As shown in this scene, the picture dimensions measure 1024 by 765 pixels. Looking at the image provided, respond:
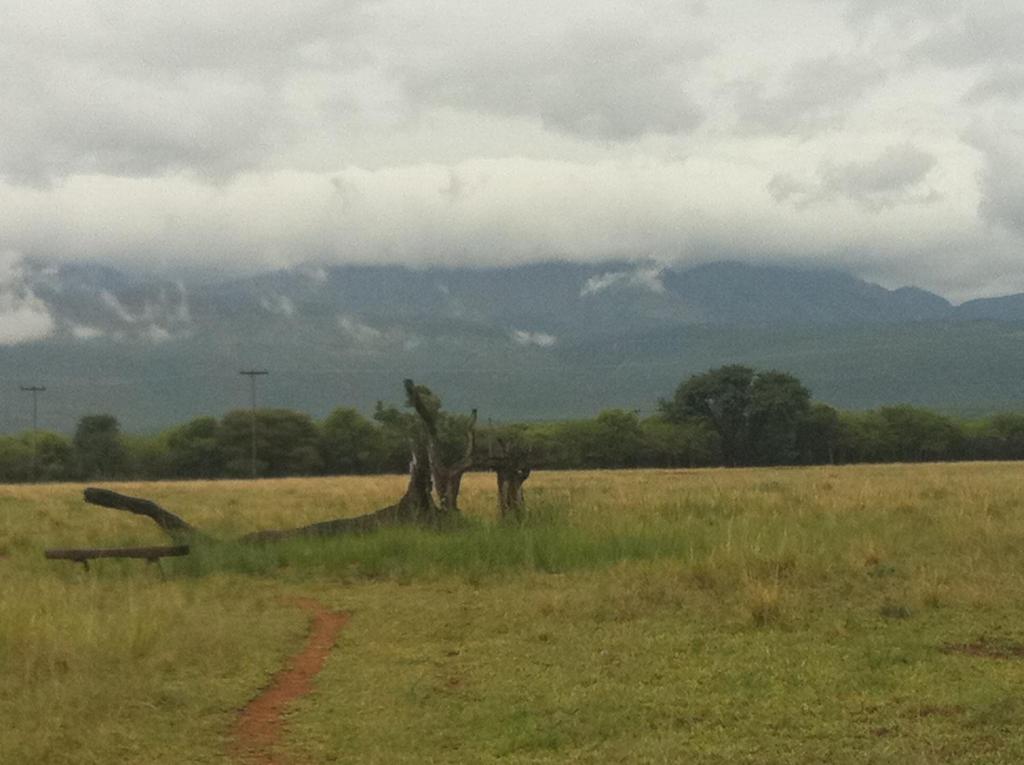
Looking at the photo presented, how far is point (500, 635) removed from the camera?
13.0 meters

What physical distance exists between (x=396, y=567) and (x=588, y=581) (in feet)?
11.6

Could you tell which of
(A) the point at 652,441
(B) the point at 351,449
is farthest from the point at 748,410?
(B) the point at 351,449

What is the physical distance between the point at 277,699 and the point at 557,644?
3100 mm

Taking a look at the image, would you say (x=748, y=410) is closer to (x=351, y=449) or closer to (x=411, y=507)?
(x=351, y=449)

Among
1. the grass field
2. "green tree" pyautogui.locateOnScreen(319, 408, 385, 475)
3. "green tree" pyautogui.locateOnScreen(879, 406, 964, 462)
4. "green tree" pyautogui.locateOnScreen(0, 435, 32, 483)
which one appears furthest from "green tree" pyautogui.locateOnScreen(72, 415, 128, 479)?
the grass field

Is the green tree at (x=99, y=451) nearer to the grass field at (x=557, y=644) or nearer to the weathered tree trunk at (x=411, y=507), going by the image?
the grass field at (x=557, y=644)

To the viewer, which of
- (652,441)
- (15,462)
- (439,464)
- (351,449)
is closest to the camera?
(439,464)

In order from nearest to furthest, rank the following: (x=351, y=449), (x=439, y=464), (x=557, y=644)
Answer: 1. (x=557, y=644)
2. (x=439, y=464)
3. (x=351, y=449)

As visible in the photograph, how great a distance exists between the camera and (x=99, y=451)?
99.2 m

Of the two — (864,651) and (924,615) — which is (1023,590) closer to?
(924,615)

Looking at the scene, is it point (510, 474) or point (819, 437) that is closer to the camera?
point (510, 474)

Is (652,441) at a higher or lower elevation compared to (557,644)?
higher

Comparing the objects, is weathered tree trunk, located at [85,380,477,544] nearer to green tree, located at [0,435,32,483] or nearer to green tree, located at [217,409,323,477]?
green tree, located at [217,409,323,477]

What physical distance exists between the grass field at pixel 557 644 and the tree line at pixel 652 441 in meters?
71.0
